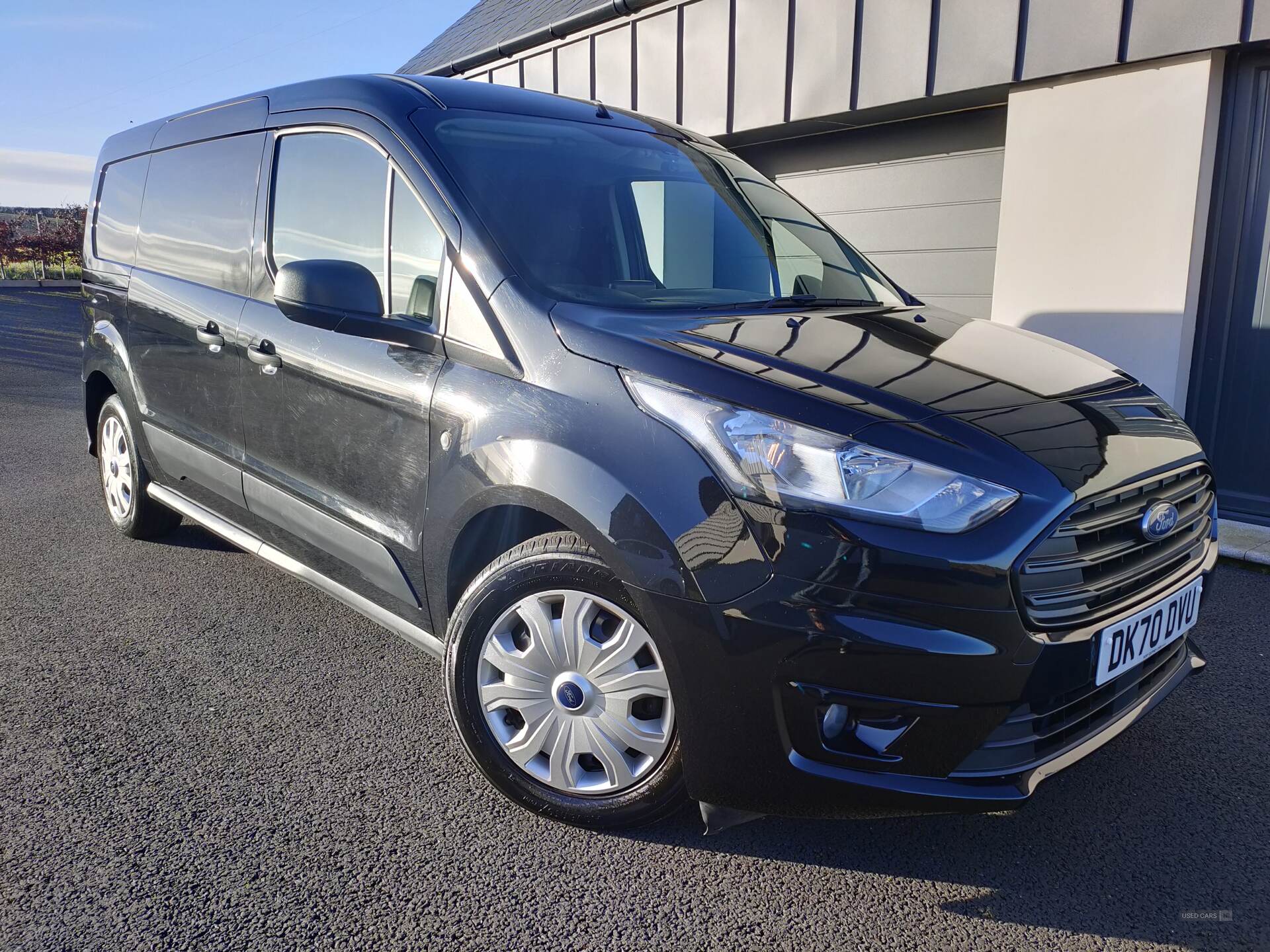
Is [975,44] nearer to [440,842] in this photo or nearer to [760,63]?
[760,63]

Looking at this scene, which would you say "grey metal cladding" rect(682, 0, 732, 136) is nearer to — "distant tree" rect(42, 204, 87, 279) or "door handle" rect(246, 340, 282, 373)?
"door handle" rect(246, 340, 282, 373)

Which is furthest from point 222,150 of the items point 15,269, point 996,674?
point 15,269

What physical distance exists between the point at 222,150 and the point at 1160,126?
173 inches

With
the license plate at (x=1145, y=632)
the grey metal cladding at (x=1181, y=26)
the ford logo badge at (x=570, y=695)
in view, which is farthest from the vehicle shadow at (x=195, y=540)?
the grey metal cladding at (x=1181, y=26)

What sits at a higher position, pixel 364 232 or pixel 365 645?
pixel 364 232

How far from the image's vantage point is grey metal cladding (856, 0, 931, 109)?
5551mm

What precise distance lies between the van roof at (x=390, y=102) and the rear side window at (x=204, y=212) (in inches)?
3.3

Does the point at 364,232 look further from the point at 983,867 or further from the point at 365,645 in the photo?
the point at 983,867

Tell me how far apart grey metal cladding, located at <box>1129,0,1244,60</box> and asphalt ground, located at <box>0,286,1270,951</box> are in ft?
A: 9.90

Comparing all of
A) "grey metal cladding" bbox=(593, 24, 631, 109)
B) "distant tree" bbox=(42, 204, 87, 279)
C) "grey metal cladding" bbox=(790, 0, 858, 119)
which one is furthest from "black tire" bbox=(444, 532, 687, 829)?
"distant tree" bbox=(42, 204, 87, 279)

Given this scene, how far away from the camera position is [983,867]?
2139 millimetres

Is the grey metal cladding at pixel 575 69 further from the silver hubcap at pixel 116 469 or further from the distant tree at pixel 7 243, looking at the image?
the distant tree at pixel 7 243

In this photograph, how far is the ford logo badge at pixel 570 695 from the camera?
2.16 meters

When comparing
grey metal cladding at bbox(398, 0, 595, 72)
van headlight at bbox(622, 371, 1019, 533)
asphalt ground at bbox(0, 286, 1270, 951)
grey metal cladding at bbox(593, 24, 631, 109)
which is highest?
grey metal cladding at bbox(398, 0, 595, 72)
